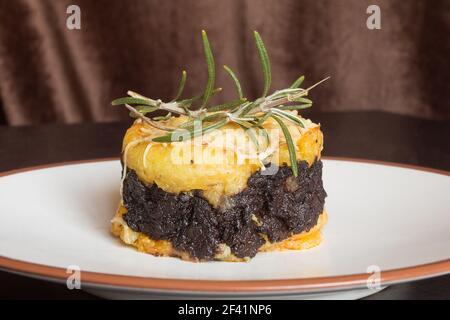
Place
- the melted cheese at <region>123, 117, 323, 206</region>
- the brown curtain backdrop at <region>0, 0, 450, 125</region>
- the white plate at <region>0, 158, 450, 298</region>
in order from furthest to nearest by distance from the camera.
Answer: the brown curtain backdrop at <region>0, 0, 450, 125</region> → the melted cheese at <region>123, 117, 323, 206</region> → the white plate at <region>0, 158, 450, 298</region>

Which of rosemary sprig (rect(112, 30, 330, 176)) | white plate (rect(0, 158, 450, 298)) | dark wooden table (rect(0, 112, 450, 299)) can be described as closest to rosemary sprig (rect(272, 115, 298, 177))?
rosemary sprig (rect(112, 30, 330, 176))

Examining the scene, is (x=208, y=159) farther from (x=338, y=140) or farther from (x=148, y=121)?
(x=338, y=140)

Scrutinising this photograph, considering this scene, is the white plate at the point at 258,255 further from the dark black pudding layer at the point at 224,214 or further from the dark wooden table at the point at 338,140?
the dark wooden table at the point at 338,140

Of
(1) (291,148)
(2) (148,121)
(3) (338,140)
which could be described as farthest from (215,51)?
(1) (291,148)

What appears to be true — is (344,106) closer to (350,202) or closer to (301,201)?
(350,202)

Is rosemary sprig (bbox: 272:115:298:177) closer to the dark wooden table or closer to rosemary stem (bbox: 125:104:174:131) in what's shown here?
rosemary stem (bbox: 125:104:174:131)
